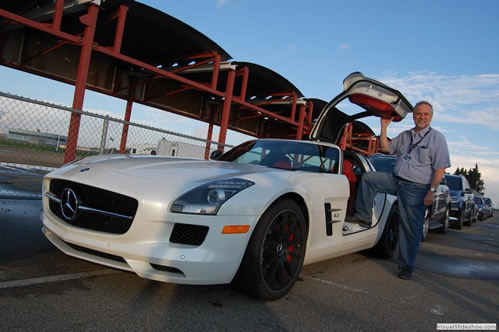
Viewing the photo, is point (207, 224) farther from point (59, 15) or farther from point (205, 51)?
point (205, 51)

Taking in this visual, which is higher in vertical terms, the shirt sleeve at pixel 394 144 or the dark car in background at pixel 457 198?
the shirt sleeve at pixel 394 144

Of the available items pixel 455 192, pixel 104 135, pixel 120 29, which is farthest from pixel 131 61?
pixel 455 192

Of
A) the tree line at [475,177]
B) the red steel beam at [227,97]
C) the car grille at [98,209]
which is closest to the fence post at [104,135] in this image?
the car grille at [98,209]

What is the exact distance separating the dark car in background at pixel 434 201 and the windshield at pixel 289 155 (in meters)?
3.78

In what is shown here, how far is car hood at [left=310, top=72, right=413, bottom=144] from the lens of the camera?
13.8ft

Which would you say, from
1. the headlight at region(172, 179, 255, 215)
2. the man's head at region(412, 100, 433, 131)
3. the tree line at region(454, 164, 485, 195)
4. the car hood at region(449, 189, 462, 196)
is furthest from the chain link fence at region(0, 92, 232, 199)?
the tree line at region(454, 164, 485, 195)

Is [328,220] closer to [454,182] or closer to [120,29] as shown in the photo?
[120,29]

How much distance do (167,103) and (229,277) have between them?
605 inches

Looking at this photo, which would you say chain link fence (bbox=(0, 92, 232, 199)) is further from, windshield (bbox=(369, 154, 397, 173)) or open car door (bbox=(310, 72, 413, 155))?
windshield (bbox=(369, 154, 397, 173))

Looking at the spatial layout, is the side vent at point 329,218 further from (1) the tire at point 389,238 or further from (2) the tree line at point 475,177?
(2) the tree line at point 475,177

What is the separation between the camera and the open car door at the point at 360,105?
419 centimetres

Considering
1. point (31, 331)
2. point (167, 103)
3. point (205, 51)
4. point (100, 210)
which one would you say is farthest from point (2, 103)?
point (167, 103)

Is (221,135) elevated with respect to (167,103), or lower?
lower

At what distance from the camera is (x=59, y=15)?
892 centimetres
